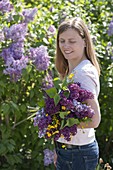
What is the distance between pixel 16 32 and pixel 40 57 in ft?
0.86

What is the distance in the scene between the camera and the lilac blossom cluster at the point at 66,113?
240cm

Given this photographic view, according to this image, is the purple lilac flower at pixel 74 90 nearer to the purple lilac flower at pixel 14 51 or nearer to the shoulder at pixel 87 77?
the shoulder at pixel 87 77

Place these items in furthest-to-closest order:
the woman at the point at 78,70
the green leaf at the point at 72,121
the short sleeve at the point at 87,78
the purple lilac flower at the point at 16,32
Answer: the purple lilac flower at the point at 16,32
the woman at the point at 78,70
the short sleeve at the point at 87,78
the green leaf at the point at 72,121

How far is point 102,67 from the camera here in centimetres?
416

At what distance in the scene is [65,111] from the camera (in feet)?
7.92

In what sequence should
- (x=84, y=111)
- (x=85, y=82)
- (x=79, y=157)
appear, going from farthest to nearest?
1. (x=79, y=157)
2. (x=85, y=82)
3. (x=84, y=111)

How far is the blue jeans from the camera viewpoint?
265cm

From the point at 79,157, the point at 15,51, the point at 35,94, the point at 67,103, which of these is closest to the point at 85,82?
the point at 67,103

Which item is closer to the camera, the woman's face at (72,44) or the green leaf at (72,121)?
the green leaf at (72,121)

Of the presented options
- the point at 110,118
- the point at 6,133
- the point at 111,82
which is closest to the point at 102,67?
the point at 111,82

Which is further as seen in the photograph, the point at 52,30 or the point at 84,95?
the point at 52,30

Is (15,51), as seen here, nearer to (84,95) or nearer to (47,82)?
(47,82)

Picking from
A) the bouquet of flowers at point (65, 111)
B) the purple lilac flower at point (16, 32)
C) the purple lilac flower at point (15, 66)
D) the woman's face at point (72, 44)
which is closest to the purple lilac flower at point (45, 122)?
the bouquet of flowers at point (65, 111)

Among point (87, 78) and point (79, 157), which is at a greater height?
point (87, 78)
